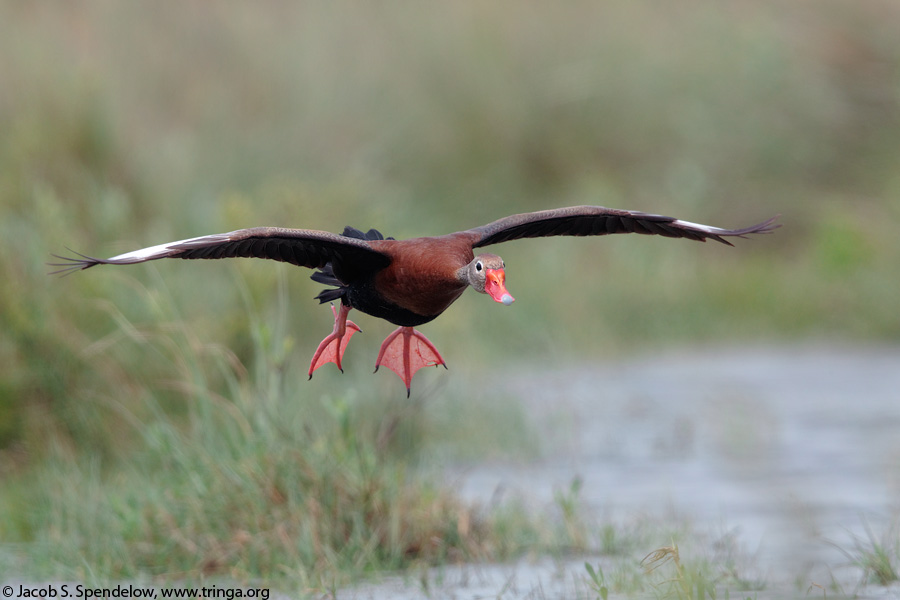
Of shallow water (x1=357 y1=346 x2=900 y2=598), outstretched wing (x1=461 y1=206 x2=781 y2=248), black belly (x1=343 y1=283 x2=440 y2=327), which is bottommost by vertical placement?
shallow water (x1=357 y1=346 x2=900 y2=598)

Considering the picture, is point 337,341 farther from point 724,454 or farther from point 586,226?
point 724,454

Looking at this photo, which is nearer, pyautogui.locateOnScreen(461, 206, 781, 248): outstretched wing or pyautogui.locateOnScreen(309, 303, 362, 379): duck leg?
pyautogui.locateOnScreen(461, 206, 781, 248): outstretched wing

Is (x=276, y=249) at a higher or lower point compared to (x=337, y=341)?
higher

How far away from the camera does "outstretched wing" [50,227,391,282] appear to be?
3979 mm

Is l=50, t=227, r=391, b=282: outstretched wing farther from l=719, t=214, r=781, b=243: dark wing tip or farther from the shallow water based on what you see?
the shallow water

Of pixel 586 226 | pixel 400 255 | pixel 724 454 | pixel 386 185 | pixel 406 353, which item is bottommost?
pixel 724 454

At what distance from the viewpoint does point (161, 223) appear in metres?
9.01

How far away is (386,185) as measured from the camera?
13156 millimetres

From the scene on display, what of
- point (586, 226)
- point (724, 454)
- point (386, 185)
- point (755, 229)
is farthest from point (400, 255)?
point (386, 185)

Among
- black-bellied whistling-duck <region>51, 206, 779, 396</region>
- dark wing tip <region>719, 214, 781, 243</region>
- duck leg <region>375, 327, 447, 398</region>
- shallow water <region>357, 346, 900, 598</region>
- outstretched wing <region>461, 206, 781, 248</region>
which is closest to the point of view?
black-bellied whistling-duck <region>51, 206, 779, 396</region>

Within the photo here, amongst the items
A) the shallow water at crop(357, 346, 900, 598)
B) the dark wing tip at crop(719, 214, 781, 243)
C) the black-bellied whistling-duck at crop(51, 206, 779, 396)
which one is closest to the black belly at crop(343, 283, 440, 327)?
the black-bellied whistling-duck at crop(51, 206, 779, 396)

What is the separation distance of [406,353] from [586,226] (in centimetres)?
80

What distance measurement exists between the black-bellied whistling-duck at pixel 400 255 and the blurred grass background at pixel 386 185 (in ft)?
4.53

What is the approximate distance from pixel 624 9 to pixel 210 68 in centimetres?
480
